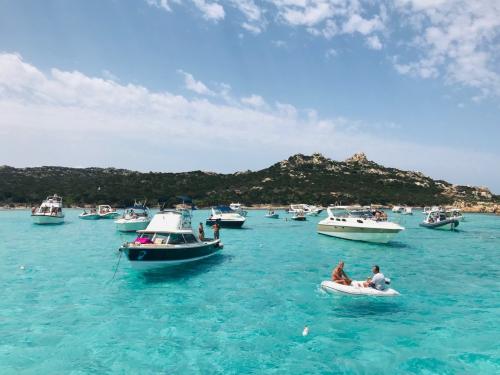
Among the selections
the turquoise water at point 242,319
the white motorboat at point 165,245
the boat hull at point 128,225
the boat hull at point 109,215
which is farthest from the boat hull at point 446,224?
the boat hull at point 109,215

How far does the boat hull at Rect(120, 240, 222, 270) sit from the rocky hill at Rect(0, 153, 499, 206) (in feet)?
287

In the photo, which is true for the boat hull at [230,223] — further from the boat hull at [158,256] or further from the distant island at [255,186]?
the distant island at [255,186]

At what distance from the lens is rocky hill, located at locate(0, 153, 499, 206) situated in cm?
12594

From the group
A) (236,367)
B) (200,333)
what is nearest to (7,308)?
(200,333)

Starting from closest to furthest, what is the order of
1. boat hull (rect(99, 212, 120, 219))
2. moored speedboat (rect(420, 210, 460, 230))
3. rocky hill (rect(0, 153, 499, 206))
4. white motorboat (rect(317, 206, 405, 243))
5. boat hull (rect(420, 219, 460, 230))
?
1. white motorboat (rect(317, 206, 405, 243))
2. boat hull (rect(420, 219, 460, 230))
3. moored speedboat (rect(420, 210, 460, 230))
4. boat hull (rect(99, 212, 120, 219))
5. rocky hill (rect(0, 153, 499, 206))

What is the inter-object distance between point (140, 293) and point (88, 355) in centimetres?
803

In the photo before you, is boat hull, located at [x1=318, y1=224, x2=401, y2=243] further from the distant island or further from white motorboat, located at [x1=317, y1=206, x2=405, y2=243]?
the distant island

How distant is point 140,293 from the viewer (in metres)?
21.2

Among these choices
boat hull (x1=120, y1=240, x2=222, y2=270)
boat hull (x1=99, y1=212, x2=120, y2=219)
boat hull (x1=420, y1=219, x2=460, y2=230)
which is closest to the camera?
boat hull (x1=120, y1=240, x2=222, y2=270)

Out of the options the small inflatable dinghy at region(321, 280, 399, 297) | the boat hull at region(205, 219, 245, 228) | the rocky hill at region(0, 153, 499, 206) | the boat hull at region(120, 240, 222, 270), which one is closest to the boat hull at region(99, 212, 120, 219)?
the rocky hill at region(0, 153, 499, 206)

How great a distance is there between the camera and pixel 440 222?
62594 millimetres

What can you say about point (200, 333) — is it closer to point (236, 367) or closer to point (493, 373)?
point (236, 367)

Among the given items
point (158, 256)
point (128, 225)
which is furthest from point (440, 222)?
point (158, 256)

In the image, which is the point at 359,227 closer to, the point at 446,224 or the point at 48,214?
the point at 446,224
